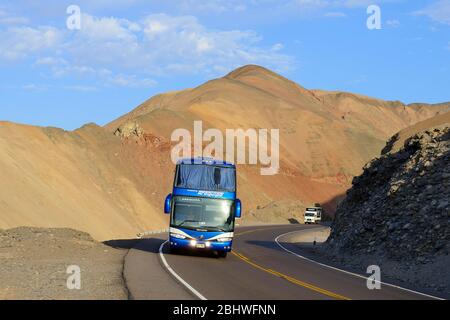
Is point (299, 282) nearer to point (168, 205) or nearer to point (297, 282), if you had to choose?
point (297, 282)

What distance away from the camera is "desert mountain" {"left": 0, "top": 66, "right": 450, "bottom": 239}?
47.8 metres

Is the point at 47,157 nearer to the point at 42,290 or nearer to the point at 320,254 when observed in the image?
the point at 320,254

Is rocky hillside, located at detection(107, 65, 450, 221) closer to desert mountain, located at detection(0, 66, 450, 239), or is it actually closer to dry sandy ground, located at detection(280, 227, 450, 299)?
desert mountain, located at detection(0, 66, 450, 239)

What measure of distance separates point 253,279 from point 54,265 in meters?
7.52

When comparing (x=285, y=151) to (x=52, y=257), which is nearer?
(x=52, y=257)

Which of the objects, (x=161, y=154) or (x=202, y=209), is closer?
(x=202, y=209)

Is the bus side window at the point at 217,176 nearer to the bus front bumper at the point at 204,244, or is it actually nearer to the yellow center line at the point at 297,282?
the bus front bumper at the point at 204,244

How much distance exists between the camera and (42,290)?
16578 mm

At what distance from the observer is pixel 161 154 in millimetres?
88500

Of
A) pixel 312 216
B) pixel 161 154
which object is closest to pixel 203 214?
pixel 312 216

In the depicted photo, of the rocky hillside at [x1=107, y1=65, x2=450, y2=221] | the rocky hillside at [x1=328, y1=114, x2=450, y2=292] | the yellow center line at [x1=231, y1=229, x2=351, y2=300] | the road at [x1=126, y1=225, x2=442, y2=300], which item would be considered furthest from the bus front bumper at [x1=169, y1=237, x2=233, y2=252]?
the rocky hillside at [x1=107, y1=65, x2=450, y2=221]

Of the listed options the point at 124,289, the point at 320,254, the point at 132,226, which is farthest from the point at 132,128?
the point at 124,289

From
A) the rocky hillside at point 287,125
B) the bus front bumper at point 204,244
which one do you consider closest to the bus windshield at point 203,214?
the bus front bumper at point 204,244

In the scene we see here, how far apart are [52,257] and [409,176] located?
17.7m
